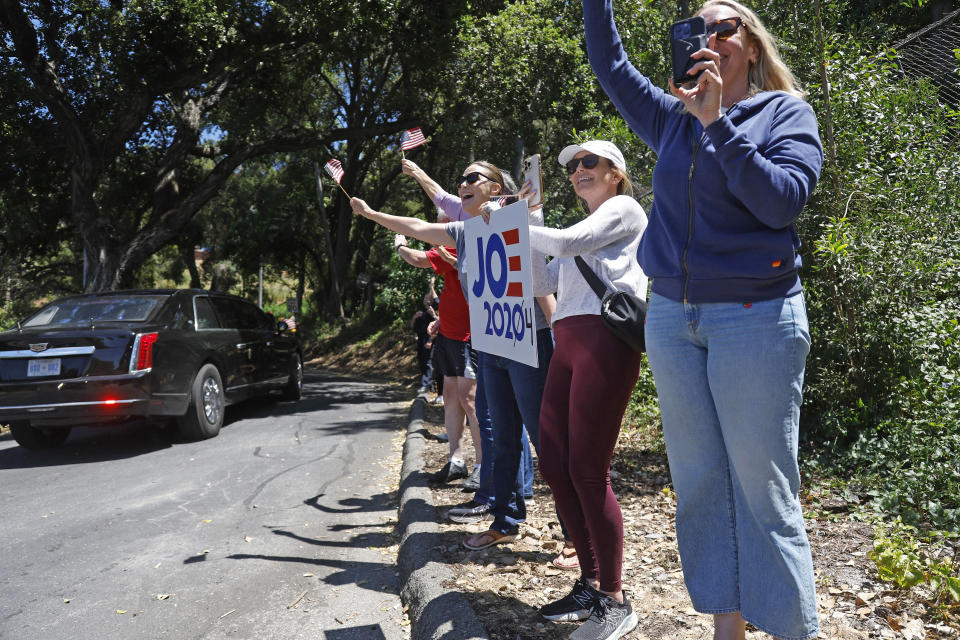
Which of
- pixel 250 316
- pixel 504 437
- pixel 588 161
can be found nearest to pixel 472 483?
pixel 504 437

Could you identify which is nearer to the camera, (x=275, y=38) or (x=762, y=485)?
(x=762, y=485)

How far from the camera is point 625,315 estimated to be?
272cm

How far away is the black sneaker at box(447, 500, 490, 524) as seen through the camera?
4.57m

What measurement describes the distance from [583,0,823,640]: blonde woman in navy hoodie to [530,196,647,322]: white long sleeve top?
544 mm

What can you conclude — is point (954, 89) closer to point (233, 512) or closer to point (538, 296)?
point (538, 296)

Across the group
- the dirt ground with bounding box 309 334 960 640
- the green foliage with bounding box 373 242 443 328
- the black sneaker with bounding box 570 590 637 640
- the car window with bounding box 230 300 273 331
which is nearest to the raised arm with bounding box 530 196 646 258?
the black sneaker with bounding box 570 590 637 640

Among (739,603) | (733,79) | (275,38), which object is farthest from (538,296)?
(275,38)

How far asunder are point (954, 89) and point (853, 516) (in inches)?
172

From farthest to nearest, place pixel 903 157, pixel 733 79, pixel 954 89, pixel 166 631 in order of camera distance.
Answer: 1. pixel 954 89
2. pixel 903 157
3. pixel 166 631
4. pixel 733 79

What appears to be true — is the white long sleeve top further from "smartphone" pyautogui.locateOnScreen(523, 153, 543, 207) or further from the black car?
the black car

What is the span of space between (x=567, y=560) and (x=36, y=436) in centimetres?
672

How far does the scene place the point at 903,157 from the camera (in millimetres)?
4738

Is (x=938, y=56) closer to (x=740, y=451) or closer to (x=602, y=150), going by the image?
(x=602, y=150)

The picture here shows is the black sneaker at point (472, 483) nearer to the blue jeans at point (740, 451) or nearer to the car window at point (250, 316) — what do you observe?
the blue jeans at point (740, 451)
